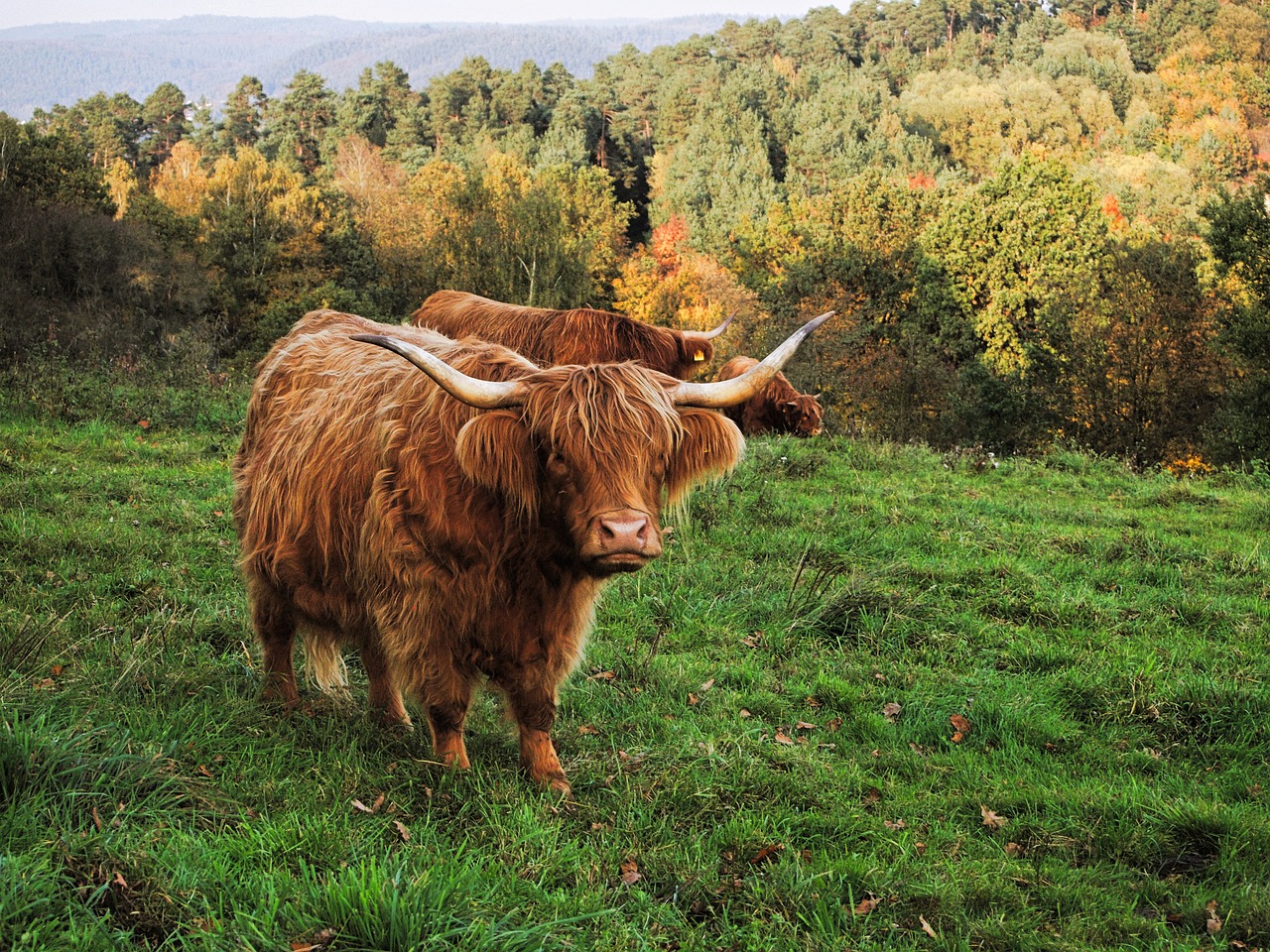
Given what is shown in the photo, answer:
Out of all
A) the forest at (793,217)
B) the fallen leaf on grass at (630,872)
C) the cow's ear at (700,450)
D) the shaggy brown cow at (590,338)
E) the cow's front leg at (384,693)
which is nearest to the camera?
the fallen leaf on grass at (630,872)

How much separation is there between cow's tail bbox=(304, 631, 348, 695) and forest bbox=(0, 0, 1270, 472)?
36.0 ft

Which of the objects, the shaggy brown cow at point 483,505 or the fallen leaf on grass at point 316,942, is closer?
the fallen leaf on grass at point 316,942

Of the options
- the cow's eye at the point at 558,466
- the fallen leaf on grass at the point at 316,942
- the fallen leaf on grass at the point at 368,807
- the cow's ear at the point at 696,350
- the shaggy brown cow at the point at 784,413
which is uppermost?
the cow's eye at the point at 558,466

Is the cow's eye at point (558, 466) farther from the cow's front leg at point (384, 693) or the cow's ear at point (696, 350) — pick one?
the cow's ear at point (696, 350)

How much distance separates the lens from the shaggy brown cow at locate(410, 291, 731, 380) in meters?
9.81

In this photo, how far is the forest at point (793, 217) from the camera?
25.5 meters

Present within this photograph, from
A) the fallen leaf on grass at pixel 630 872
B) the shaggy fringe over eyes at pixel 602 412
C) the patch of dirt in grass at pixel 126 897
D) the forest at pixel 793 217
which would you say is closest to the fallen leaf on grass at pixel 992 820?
the fallen leaf on grass at pixel 630 872

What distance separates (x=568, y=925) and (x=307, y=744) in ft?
5.42

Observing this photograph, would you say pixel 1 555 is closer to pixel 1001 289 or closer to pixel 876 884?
pixel 876 884

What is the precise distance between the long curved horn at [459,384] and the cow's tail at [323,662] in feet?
5.51

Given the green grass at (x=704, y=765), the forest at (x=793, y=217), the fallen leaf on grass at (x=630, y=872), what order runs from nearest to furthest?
the green grass at (x=704, y=765) < the fallen leaf on grass at (x=630, y=872) < the forest at (x=793, y=217)

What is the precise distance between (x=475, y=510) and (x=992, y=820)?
2413 mm

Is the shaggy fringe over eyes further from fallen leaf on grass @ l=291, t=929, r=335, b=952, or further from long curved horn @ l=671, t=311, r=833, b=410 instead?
fallen leaf on grass @ l=291, t=929, r=335, b=952

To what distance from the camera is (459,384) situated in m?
3.81
